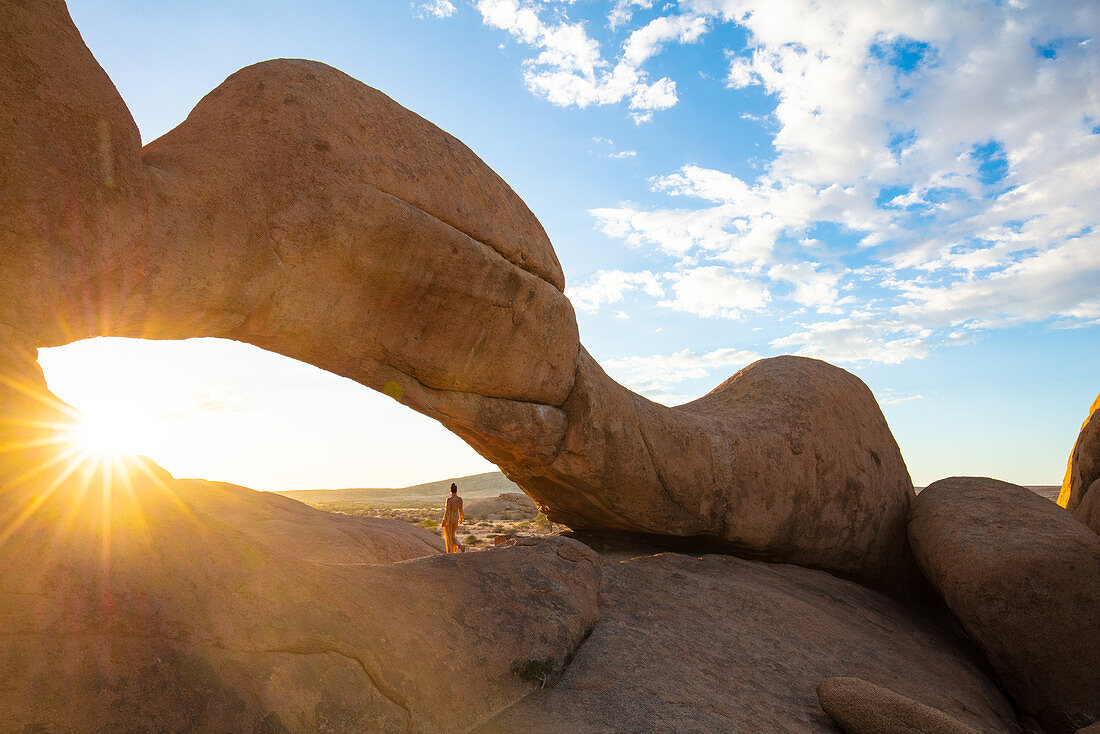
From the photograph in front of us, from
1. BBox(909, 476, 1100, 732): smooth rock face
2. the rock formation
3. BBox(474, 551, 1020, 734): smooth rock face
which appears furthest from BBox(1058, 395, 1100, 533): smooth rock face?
Answer: BBox(474, 551, 1020, 734): smooth rock face

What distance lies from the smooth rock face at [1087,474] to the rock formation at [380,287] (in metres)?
1.79

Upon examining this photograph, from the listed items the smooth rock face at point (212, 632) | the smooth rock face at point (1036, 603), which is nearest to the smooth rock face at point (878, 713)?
the smooth rock face at point (212, 632)

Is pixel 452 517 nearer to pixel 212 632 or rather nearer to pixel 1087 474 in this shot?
pixel 212 632

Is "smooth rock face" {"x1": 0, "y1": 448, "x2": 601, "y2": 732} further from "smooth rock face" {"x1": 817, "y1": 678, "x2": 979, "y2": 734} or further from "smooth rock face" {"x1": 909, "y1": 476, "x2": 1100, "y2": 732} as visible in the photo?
"smooth rock face" {"x1": 909, "y1": 476, "x2": 1100, "y2": 732}

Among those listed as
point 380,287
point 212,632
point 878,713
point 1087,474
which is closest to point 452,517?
point 380,287

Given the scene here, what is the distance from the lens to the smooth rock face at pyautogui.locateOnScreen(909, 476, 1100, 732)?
540 cm

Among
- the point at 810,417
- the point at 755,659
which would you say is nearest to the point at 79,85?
the point at 755,659

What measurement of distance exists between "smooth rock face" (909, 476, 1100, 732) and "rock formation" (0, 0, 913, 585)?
4.61 feet

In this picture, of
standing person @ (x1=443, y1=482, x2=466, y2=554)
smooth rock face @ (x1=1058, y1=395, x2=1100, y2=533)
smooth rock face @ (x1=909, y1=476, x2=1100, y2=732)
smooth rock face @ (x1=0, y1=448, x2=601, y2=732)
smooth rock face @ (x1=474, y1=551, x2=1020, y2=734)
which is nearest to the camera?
smooth rock face @ (x1=0, y1=448, x2=601, y2=732)

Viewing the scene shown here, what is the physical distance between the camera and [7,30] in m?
2.77

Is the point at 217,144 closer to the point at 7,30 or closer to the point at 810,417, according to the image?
the point at 7,30

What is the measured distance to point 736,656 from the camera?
14.7 feet

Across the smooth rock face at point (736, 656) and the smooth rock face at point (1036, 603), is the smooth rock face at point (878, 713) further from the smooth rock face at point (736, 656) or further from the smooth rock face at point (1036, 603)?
the smooth rock face at point (1036, 603)

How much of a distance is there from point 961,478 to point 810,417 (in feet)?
6.42
